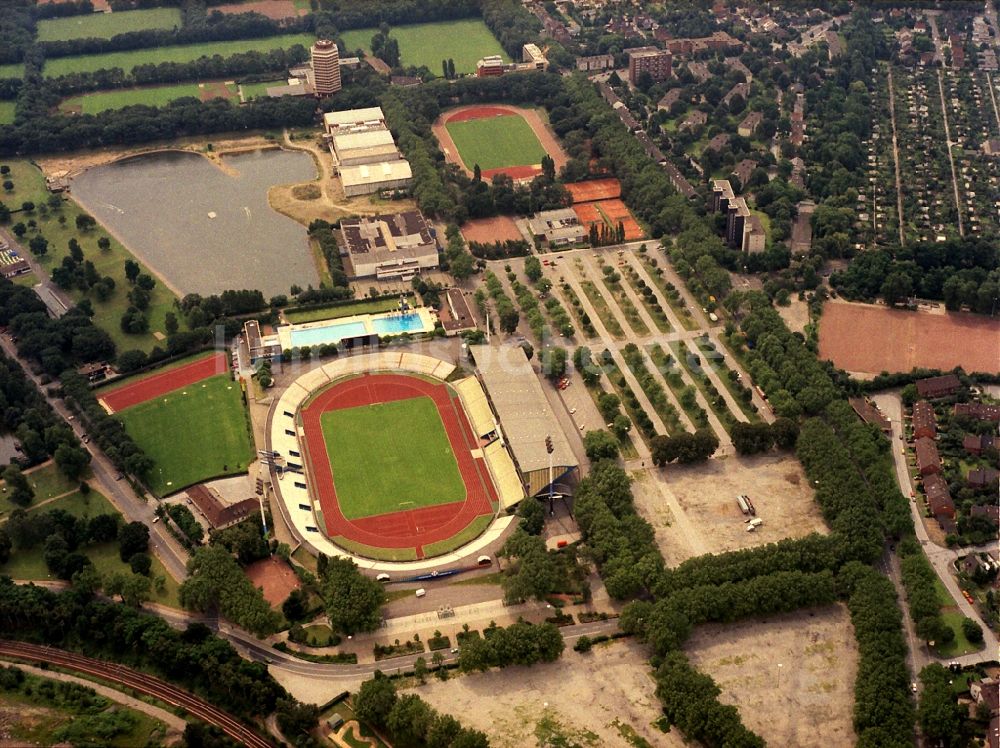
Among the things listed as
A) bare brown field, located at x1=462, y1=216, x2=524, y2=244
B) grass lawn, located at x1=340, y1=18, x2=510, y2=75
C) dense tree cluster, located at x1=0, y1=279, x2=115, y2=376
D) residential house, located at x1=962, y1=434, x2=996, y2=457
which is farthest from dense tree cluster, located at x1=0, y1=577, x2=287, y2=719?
grass lawn, located at x1=340, y1=18, x2=510, y2=75

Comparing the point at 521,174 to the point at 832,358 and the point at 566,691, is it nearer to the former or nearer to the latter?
the point at 832,358

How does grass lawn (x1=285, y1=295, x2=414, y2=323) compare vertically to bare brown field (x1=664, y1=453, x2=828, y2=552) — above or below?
above

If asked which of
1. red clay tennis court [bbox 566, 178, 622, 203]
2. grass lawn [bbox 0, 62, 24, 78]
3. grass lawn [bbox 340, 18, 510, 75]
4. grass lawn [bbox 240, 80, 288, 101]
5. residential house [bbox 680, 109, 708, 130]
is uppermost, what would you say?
grass lawn [bbox 0, 62, 24, 78]

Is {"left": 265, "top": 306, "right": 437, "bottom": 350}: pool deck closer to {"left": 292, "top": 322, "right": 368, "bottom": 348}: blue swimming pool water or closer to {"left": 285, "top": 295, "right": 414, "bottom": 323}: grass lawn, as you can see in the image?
{"left": 292, "top": 322, "right": 368, "bottom": 348}: blue swimming pool water

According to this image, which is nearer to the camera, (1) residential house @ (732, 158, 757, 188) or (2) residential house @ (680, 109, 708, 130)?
(1) residential house @ (732, 158, 757, 188)

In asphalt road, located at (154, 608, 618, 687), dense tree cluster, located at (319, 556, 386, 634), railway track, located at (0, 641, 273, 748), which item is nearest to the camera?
railway track, located at (0, 641, 273, 748)
